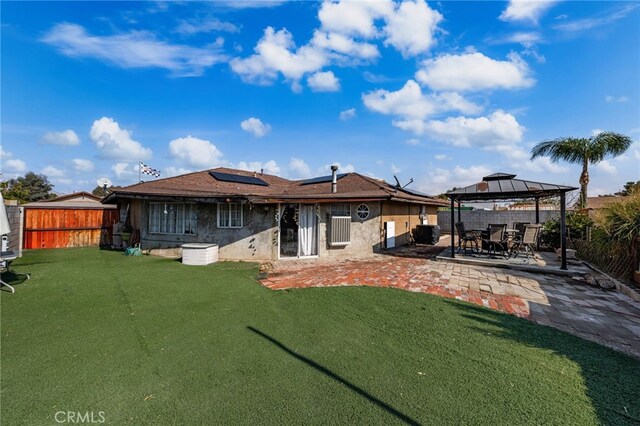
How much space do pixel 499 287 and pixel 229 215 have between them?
8.65m

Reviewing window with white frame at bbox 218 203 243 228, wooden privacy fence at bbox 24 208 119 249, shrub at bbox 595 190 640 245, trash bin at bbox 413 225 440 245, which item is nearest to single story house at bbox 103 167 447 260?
window with white frame at bbox 218 203 243 228

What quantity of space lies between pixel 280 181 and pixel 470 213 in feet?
47.8

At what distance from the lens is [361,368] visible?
2977 millimetres

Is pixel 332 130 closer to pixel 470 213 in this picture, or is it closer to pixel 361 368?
pixel 470 213

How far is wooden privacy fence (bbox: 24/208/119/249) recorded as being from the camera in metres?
12.3

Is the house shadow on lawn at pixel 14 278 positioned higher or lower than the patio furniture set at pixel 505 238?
lower

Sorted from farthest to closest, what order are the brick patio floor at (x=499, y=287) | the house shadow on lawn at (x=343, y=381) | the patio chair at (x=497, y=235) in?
the patio chair at (x=497, y=235) < the brick patio floor at (x=499, y=287) < the house shadow on lawn at (x=343, y=381)

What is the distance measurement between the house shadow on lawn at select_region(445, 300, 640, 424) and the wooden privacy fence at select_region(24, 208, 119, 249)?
16781 mm

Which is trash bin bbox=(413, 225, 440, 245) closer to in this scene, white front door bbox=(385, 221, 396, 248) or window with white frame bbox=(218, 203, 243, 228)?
white front door bbox=(385, 221, 396, 248)

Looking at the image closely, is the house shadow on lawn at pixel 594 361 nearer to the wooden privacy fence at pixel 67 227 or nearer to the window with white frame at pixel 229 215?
the window with white frame at pixel 229 215

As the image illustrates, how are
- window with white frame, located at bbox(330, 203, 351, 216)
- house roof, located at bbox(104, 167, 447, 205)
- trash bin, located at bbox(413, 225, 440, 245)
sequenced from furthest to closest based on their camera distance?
trash bin, located at bbox(413, 225, 440, 245), window with white frame, located at bbox(330, 203, 351, 216), house roof, located at bbox(104, 167, 447, 205)

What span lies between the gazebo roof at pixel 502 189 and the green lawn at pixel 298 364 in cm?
576

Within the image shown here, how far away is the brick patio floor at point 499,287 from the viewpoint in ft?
13.9

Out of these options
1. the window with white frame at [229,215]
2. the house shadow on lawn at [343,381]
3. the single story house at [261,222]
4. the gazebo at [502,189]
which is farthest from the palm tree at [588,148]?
the house shadow on lawn at [343,381]
